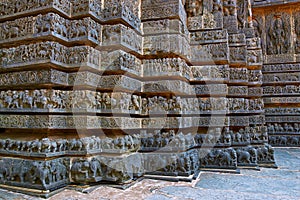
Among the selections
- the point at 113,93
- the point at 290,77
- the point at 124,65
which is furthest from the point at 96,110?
the point at 290,77

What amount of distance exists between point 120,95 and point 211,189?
2.02m

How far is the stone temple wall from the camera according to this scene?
8.88 m

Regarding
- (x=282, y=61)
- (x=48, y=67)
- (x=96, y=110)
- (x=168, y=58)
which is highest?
(x=282, y=61)

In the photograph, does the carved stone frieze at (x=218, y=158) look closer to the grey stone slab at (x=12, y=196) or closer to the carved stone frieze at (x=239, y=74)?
the carved stone frieze at (x=239, y=74)

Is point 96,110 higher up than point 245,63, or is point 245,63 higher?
point 245,63

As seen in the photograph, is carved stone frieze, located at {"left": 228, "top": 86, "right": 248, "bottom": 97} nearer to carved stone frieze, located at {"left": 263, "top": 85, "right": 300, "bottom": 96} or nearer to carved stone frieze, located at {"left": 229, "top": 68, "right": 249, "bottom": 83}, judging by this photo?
carved stone frieze, located at {"left": 229, "top": 68, "right": 249, "bottom": 83}

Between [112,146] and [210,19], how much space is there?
373 cm

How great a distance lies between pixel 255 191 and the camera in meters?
3.63

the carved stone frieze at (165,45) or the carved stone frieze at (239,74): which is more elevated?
the carved stone frieze at (165,45)

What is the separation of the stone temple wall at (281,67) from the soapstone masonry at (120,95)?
134 inches

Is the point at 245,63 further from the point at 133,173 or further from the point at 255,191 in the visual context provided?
the point at 133,173

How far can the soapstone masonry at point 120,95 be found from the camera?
12.4 feet

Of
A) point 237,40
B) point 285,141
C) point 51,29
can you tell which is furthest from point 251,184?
point 285,141

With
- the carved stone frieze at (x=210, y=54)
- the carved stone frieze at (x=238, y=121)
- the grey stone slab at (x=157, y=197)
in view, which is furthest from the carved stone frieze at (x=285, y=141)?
the grey stone slab at (x=157, y=197)
